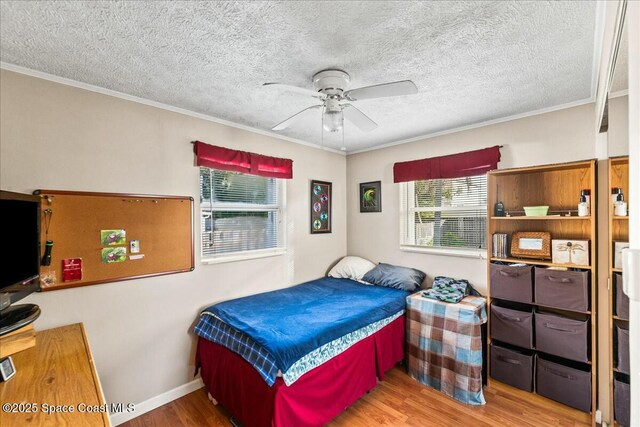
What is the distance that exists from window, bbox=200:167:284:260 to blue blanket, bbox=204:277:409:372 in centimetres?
54

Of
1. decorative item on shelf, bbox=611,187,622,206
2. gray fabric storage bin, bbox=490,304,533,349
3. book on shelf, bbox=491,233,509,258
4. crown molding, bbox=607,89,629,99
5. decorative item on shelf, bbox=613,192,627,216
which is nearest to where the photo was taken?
crown molding, bbox=607,89,629,99

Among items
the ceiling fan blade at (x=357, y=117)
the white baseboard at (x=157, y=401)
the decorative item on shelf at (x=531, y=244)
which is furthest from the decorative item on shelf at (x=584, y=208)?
the white baseboard at (x=157, y=401)

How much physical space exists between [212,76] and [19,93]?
3.97 ft

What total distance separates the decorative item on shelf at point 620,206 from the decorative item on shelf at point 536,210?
1.56 ft

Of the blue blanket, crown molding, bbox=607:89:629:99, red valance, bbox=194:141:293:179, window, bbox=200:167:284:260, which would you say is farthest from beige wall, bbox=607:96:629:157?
window, bbox=200:167:284:260

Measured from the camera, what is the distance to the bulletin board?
1896 mm

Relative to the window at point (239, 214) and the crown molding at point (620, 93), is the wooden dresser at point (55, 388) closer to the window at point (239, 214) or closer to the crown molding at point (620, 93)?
the window at point (239, 214)

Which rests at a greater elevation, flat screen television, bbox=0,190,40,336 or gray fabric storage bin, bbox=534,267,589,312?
flat screen television, bbox=0,190,40,336

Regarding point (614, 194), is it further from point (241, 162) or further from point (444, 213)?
point (241, 162)

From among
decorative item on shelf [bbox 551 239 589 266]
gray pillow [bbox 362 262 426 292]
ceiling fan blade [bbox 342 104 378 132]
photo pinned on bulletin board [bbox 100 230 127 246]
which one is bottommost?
gray pillow [bbox 362 262 426 292]

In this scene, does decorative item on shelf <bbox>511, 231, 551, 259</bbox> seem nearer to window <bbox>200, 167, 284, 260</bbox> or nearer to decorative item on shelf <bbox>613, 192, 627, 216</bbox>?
decorative item on shelf <bbox>613, 192, 627, 216</bbox>

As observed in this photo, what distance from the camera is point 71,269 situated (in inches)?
76.7

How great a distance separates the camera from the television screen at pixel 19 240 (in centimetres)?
133

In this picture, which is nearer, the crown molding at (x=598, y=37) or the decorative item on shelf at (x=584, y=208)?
the crown molding at (x=598, y=37)
